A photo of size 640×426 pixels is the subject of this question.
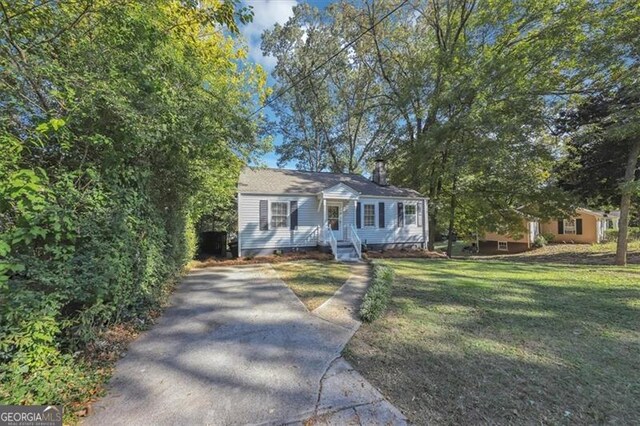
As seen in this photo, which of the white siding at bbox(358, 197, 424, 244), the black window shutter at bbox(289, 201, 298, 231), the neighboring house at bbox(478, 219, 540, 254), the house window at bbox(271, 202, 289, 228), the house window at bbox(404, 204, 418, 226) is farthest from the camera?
the neighboring house at bbox(478, 219, 540, 254)

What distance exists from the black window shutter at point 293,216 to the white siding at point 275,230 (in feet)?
0.51

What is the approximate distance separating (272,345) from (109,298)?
213 centimetres

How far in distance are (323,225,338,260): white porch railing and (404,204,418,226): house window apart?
4529 mm

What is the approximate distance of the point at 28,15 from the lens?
3312 millimetres

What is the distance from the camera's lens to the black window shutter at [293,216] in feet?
43.5

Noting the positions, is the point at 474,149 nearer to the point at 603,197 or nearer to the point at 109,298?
the point at 603,197

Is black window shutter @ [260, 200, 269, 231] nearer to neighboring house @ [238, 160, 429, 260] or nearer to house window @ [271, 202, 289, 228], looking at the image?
neighboring house @ [238, 160, 429, 260]

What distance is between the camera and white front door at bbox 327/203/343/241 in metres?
14.1

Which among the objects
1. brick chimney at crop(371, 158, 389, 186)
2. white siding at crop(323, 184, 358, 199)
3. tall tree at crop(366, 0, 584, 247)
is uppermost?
tall tree at crop(366, 0, 584, 247)

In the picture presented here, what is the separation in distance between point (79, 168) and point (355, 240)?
10851 millimetres

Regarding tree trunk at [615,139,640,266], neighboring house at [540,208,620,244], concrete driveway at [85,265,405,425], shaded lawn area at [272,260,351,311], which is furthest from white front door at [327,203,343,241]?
neighboring house at [540,208,620,244]

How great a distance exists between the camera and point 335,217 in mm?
14234

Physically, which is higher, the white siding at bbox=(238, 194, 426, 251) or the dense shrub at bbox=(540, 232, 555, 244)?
the white siding at bbox=(238, 194, 426, 251)

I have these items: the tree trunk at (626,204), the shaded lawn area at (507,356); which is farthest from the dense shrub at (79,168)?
the tree trunk at (626,204)
